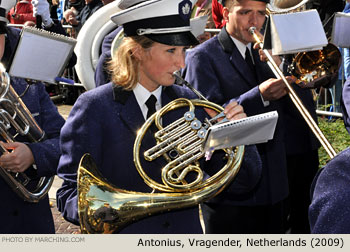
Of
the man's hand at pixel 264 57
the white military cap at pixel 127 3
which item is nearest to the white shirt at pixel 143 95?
the white military cap at pixel 127 3

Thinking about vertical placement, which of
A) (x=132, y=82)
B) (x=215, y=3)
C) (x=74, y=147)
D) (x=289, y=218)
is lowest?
(x=289, y=218)

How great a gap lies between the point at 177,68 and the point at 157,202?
1.89ft

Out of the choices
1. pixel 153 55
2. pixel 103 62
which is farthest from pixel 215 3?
pixel 153 55

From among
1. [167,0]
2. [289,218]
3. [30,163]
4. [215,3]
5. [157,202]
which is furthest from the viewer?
[215,3]

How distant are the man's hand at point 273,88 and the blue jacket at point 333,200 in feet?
5.17

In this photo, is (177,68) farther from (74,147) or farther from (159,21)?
(74,147)

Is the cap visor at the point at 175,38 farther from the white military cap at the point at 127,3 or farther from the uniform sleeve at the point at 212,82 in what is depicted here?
the uniform sleeve at the point at 212,82

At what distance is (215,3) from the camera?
18.4ft

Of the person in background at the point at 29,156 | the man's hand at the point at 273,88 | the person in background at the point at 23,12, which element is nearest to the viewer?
the person in background at the point at 29,156

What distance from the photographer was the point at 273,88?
127 inches

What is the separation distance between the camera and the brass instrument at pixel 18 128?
2.66 meters

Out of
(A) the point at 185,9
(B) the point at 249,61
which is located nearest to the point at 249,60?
(B) the point at 249,61

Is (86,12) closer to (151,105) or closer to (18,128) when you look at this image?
(18,128)

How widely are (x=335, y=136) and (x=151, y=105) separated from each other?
13.3ft
